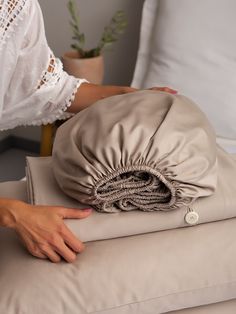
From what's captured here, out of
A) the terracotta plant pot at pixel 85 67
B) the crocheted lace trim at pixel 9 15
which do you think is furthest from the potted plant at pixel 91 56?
the crocheted lace trim at pixel 9 15

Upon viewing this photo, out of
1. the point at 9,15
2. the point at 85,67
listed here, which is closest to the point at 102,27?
the point at 85,67

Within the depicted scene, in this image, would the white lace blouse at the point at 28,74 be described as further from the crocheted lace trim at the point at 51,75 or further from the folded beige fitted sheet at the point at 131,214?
the folded beige fitted sheet at the point at 131,214

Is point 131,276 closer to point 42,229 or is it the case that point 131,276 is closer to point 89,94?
point 42,229

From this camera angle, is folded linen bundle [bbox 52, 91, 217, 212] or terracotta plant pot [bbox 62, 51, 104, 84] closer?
folded linen bundle [bbox 52, 91, 217, 212]

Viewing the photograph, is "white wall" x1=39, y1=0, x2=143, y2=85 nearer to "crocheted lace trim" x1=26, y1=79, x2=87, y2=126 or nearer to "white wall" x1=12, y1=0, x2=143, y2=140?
"white wall" x1=12, y1=0, x2=143, y2=140

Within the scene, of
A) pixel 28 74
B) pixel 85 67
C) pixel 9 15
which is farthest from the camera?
pixel 85 67

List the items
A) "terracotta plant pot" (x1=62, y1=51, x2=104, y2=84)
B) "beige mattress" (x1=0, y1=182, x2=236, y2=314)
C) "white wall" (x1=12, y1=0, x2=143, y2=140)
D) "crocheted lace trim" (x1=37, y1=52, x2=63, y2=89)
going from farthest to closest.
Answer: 1. "white wall" (x1=12, y1=0, x2=143, y2=140)
2. "terracotta plant pot" (x1=62, y1=51, x2=104, y2=84)
3. "crocheted lace trim" (x1=37, y1=52, x2=63, y2=89)
4. "beige mattress" (x1=0, y1=182, x2=236, y2=314)

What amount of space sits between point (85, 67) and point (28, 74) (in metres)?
0.61

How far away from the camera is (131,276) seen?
2.24 ft

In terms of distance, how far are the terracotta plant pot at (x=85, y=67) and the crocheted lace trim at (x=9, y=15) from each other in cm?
67

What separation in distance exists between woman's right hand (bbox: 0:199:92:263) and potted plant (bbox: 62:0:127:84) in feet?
3.29

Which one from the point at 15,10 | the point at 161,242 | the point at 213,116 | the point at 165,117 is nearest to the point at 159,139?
the point at 165,117

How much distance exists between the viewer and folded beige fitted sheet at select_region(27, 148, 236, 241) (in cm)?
73

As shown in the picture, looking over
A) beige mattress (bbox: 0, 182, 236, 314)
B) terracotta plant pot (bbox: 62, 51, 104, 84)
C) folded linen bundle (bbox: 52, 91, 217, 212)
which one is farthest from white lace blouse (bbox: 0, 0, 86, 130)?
terracotta plant pot (bbox: 62, 51, 104, 84)
